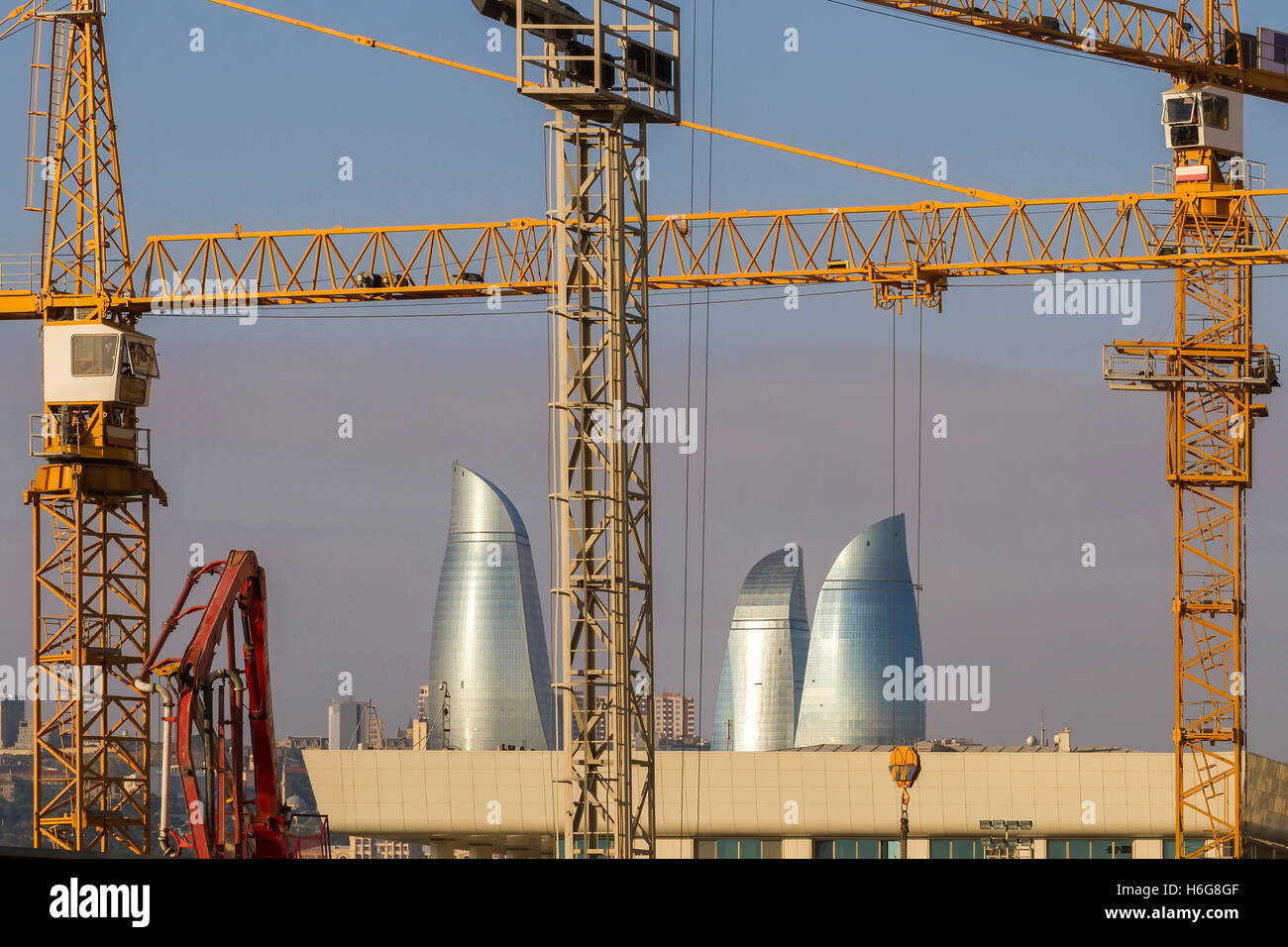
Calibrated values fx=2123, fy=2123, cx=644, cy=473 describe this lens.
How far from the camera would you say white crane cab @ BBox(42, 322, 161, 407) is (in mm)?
77688

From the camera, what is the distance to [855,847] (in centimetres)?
10981

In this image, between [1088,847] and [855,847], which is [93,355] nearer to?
[855,847]

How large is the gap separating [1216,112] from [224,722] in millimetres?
46580

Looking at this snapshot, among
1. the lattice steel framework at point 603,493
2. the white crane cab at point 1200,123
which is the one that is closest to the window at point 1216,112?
the white crane cab at point 1200,123

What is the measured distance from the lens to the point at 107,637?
3014 inches

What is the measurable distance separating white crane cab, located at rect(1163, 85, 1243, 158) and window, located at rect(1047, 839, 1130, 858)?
4000cm

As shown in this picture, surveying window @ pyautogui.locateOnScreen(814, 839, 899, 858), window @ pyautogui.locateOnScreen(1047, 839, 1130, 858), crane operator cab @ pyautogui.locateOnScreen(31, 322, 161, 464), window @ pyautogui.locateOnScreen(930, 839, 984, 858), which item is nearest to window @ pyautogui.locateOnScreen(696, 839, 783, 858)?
window @ pyautogui.locateOnScreen(814, 839, 899, 858)

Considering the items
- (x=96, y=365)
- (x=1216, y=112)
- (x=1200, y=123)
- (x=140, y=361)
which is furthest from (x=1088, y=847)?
(x=96, y=365)

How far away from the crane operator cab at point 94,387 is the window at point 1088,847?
5339cm

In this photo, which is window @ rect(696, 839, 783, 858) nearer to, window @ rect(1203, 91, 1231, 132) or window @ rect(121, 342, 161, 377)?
window @ rect(121, 342, 161, 377)

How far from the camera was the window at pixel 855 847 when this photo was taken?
10919 cm
